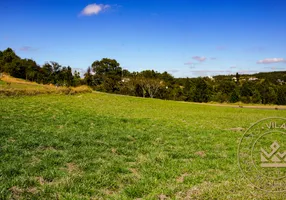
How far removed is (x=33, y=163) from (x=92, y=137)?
3.67 metres

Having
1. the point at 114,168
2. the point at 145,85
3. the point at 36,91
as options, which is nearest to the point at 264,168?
the point at 114,168

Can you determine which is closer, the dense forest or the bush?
the bush

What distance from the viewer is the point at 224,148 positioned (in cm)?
909

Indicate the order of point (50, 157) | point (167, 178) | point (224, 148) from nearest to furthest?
1. point (167, 178)
2. point (50, 157)
3. point (224, 148)

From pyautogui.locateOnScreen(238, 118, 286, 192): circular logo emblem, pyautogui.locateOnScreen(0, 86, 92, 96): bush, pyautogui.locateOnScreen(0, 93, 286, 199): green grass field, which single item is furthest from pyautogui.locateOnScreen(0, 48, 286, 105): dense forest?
pyautogui.locateOnScreen(238, 118, 286, 192): circular logo emblem

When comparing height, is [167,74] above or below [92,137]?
above

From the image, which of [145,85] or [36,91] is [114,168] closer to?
[36,91]

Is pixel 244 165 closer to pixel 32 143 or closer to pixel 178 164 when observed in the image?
pixel 178 164

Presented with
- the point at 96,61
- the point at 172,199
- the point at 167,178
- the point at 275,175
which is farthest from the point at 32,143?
the point at 96,61

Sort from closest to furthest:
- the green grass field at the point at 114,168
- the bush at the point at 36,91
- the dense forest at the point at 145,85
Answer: the green grass field at the point at 114,168 < the bush at the point at 36,91 < the dense forest at the point at 145,85

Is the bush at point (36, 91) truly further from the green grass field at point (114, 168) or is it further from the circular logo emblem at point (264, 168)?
the circular logo emblem at point (264, 168)

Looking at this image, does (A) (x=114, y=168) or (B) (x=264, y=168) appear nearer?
(A) (x=114, y=168)

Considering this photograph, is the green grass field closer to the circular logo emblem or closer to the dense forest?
the circular logo emblem

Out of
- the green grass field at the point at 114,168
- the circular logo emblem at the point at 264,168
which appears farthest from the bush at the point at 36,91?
the circular logo emblem at the point at 264,168
